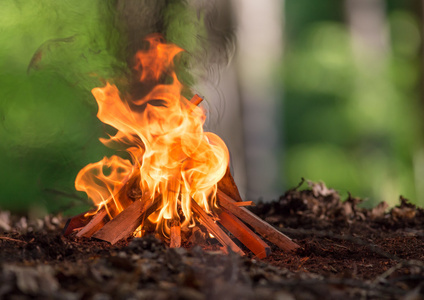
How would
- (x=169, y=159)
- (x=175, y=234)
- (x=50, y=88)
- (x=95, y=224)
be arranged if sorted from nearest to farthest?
(x=175, y=234), (x=95, y=224), (x=169, y=159), (x=50, y=88)

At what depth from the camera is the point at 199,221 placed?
342 centimetres

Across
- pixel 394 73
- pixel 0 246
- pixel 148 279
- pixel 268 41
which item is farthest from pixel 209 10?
pixel 148 279

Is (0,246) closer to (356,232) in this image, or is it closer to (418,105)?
(356,232)

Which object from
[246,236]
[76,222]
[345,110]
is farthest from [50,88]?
[345,110]

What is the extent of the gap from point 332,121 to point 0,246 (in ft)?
34.5

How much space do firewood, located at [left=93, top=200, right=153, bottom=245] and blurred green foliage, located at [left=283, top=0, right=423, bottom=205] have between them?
8861 millimetres

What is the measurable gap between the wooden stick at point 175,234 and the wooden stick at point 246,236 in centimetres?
37

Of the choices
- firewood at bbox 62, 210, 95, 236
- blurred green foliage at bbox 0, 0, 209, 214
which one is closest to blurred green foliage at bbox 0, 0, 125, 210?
blurred green foliage at bbox 0, 0, 209, 214

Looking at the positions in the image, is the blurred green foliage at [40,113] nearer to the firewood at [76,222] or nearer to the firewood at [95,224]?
the firewood at [76,222]

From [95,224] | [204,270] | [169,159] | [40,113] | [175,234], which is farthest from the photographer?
[40,113]

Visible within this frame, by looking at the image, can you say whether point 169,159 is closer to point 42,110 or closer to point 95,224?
point 95,224

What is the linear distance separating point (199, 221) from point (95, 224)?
80 centimetres

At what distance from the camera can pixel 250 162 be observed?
37.9 ft

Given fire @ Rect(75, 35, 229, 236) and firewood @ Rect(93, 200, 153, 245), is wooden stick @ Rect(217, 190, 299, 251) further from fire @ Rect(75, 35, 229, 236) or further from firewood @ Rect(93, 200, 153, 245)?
firewood @ Rect(93, 200, 153, 245)
